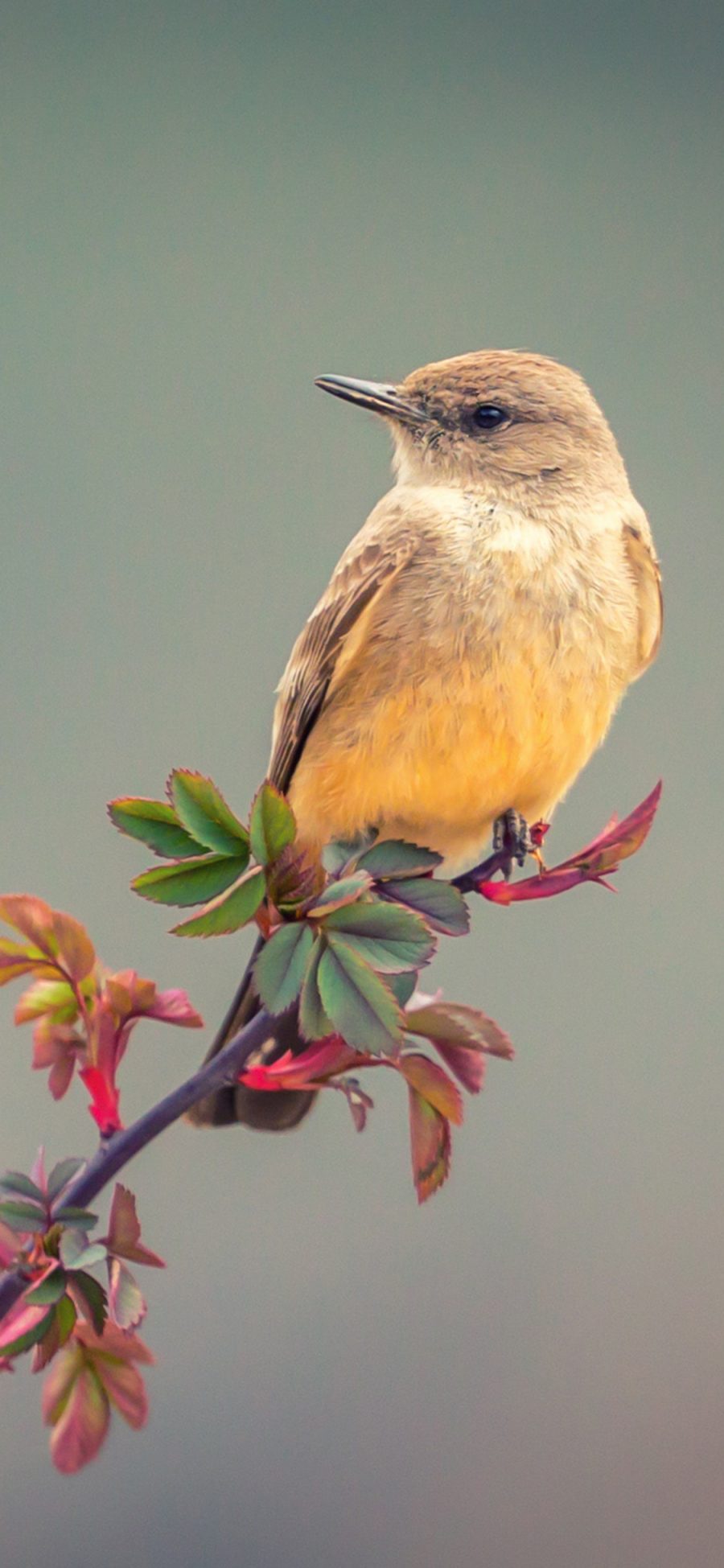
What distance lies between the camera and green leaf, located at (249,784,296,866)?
54cm


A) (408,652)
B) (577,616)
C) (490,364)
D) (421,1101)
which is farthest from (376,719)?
(421,1101)

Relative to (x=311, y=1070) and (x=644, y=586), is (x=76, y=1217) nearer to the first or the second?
(x=311, y=1070)

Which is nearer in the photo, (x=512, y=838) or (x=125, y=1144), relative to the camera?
(x=125, y=1144)

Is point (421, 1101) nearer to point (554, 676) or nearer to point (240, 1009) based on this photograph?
point (240, 1009)

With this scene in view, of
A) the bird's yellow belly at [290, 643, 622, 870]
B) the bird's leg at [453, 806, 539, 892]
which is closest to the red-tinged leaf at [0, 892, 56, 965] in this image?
the bird's leg at [453, 806, 539, 892]

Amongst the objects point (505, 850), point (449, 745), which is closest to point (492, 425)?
point (449, 745)

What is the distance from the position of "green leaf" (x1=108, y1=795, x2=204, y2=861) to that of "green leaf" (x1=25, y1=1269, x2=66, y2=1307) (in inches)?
6.0

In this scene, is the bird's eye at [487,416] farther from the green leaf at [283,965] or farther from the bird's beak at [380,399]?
the green leaf at [283,965]

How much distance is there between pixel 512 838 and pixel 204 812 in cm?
49

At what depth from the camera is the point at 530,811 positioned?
1.07 m

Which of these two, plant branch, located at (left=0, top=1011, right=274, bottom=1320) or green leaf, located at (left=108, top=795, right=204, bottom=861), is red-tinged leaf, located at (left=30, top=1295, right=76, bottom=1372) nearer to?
plant branch, located at (left=0, top=1011, right=274, bottom=1320)

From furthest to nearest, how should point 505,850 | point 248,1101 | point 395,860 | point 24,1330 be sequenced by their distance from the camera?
point 248,1101 → point 505,850 → point 395,860 → point 24,1330

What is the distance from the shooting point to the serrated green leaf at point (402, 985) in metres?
0.59

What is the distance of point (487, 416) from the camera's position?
1158 mm
